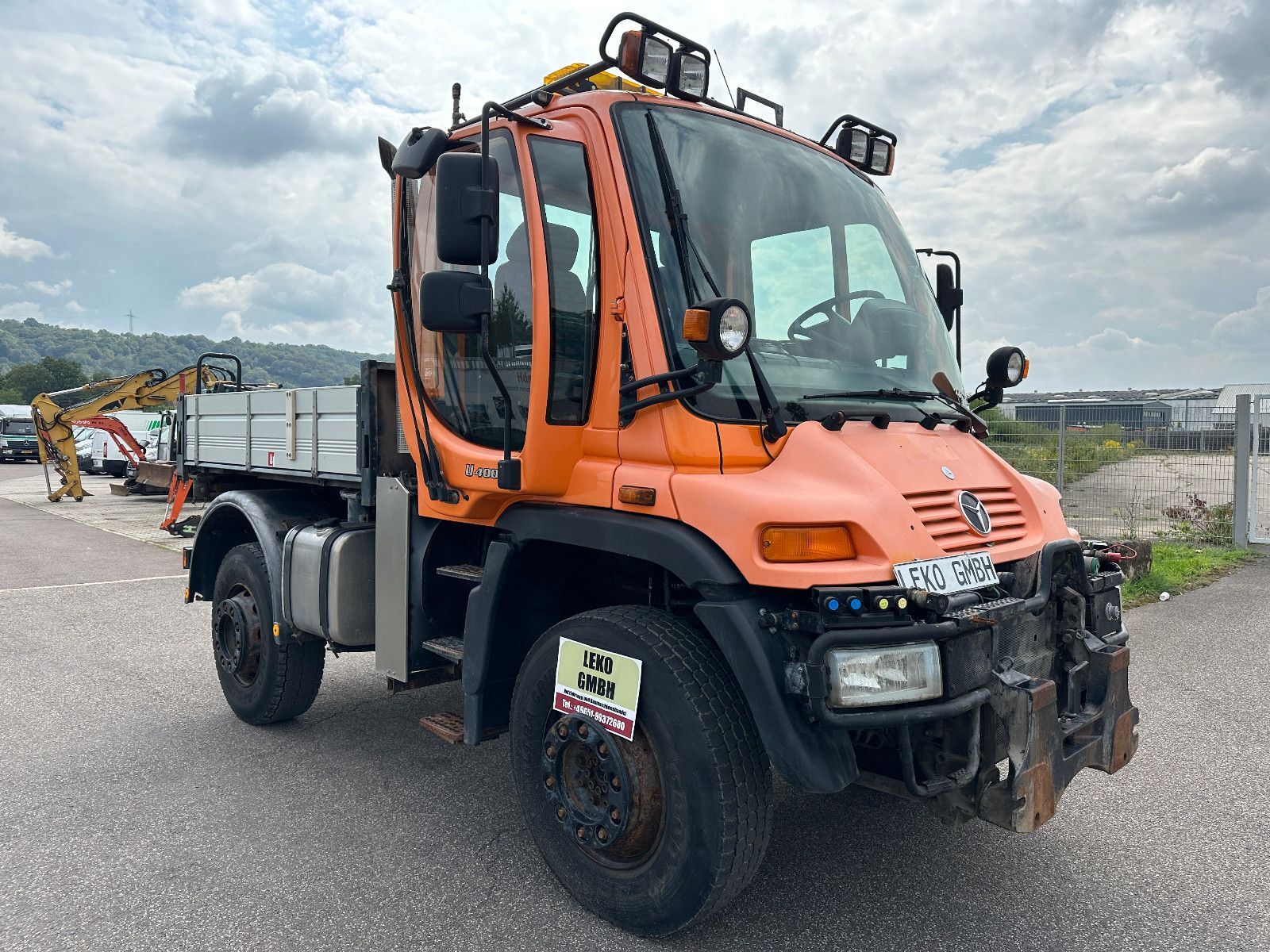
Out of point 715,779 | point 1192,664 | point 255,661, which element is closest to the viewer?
point 715,779

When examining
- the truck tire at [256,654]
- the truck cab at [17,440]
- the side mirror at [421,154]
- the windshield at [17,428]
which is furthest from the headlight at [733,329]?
the windshield at [17,428]

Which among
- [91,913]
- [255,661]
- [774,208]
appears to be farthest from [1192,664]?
[91,913]

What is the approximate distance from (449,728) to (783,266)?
2.17 metres

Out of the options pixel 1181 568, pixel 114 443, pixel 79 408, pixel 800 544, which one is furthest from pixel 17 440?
pixel 800 544

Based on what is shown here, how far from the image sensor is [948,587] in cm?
275

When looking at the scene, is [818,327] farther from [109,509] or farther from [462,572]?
[109,509]

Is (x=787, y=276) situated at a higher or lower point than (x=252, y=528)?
higher

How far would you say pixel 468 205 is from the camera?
304 centimetres

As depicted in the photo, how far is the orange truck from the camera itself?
106 inches

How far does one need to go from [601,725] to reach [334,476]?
2.26 meters

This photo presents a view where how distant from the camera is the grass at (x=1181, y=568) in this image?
8.71 meters

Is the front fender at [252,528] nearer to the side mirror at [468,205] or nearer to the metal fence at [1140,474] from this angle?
the side mirror at [468,205]

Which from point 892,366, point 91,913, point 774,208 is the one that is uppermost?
point 774,208

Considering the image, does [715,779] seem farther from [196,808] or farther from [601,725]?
[196,808]
